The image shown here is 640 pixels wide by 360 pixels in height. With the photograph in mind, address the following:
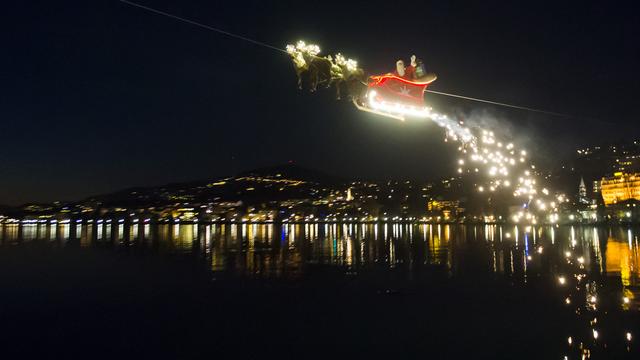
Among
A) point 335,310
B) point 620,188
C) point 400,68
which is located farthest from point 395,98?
point 620,188

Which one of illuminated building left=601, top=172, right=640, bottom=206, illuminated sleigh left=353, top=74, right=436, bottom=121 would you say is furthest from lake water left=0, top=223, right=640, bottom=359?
illuminated building left=601, top=172, right=640, bottom=206

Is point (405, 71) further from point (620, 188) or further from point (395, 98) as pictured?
point (620, 188)

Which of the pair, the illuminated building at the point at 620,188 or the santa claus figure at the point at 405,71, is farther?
the illuminated building at the point at 620,188

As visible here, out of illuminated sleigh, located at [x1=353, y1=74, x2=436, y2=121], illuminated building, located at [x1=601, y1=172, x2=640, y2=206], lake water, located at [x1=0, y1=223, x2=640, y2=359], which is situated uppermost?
illuminated building, located at [x1=601, y1=172, x2=640, y2=206]

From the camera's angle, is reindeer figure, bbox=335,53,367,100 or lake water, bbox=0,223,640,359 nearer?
reindeer figure, bbox=335,53,367,100

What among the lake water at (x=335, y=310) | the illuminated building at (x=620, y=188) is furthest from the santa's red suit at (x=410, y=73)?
the illuminated building at (x=620, y=188)

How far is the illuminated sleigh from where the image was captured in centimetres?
772

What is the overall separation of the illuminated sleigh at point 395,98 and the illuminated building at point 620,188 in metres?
119

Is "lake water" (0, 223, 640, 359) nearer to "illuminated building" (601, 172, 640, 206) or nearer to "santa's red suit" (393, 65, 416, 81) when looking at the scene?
"santa's red suit" (393, 65, 416, 81)

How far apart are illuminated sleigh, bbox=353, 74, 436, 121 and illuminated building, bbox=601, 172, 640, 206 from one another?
390 ft

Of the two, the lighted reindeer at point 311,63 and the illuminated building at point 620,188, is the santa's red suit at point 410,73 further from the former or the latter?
the illuminated building at point 620,188

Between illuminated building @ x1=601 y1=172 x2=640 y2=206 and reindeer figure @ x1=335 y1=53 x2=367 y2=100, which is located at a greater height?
illuminated building @ x1=601 y1=172 x2=640 y2=206

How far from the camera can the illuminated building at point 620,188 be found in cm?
11319

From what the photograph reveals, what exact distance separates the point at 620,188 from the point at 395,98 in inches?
4956
